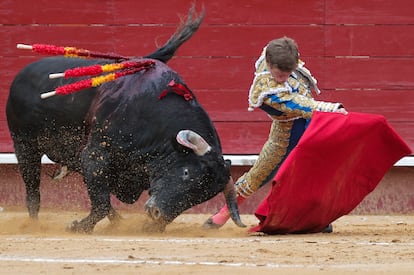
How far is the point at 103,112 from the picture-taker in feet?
24.1

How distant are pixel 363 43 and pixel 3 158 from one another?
2.64 meters

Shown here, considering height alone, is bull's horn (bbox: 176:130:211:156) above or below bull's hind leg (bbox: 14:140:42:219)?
above

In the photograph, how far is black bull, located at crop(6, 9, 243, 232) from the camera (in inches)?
275

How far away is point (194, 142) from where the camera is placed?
22.9 ft


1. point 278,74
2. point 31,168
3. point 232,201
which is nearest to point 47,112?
point 31,168

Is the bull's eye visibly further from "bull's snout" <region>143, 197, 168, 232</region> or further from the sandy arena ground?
the sandy arena ground

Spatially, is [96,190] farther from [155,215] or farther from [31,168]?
[31,168]

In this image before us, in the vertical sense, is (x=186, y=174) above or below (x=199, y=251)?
below

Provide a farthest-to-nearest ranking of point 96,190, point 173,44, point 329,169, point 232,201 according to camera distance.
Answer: point 173,44
point 96,190
point 232,201
point 329,169

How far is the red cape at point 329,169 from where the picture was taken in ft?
22.1

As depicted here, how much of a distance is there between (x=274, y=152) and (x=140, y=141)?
73 cm

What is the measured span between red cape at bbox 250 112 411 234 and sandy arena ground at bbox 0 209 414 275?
119 mm

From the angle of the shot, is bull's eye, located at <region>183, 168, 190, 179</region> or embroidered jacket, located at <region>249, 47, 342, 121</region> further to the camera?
bull's eye, located at <region>183, 168, 190, 179</region>

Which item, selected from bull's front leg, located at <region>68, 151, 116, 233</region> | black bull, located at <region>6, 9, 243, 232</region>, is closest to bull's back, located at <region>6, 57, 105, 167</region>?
black bull, located at <region>6, 9, 243, 232</region>
